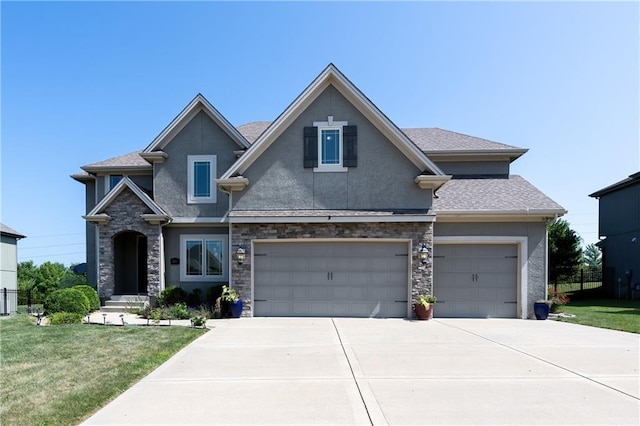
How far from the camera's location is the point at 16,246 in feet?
68.0

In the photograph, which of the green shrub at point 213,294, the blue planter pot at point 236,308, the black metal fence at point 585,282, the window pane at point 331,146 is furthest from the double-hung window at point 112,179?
the black metal fence at point 585,282

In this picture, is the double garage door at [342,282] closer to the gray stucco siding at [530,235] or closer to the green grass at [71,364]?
the gray stucco siding at [530,235]

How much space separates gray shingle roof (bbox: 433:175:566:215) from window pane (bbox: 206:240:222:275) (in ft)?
27.8

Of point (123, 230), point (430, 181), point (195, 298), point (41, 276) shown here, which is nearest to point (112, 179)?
point (123, 230)

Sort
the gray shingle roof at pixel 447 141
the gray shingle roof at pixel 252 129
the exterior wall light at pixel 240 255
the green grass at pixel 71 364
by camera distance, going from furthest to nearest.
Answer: the gray shingle roof at pixel 252 129 < the gray shingle roof at pixel 447 141 < the exterior wall light at pixel 240 255 < the green grass at pixel 71 364

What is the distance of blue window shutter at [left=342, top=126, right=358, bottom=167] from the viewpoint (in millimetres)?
12383

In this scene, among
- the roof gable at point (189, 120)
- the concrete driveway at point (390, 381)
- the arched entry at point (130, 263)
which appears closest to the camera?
the concrete driveway at point (390, 381)

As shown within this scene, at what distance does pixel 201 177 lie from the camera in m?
15.2

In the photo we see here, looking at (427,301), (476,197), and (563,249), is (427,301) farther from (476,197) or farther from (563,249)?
(563,249)

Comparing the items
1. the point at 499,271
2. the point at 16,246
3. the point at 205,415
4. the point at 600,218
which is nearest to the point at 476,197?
the point at 499,271

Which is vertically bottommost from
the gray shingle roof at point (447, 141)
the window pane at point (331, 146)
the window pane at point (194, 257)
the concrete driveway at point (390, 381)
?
the concrete driveway at point (390, 381)

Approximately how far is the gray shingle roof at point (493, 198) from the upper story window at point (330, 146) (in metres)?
3.51

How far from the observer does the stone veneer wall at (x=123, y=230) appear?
14359 mm

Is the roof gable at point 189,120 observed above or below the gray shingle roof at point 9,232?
above
